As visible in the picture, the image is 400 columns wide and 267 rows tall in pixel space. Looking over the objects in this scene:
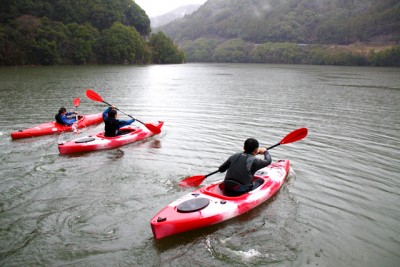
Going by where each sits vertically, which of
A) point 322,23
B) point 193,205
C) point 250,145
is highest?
point 322,23

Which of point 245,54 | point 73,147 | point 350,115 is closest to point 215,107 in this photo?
point 350,115

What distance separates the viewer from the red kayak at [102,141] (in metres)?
11.3

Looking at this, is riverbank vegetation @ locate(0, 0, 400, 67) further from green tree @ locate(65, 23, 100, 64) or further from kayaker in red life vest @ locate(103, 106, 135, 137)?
kayaker in red life vest @ locate(103, 106, 135, 137)

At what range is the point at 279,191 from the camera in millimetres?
8914

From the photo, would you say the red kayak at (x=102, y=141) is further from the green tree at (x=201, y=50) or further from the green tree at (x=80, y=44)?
the green tree at (x=201, y=50)

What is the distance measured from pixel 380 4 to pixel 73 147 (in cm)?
15594

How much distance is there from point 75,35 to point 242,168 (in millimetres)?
78237

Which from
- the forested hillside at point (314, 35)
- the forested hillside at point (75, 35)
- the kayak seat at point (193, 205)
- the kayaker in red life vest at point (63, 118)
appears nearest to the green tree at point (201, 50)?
the forested hillside at point (314, 35)

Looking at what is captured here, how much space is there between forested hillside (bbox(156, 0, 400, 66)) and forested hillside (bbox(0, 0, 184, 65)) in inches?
1871

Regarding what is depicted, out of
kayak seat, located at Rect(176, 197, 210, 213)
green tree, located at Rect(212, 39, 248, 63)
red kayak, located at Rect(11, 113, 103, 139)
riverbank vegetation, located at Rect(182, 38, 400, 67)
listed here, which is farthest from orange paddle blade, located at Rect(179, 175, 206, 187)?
green tree, located at Rect(212, 39, 248, 63)

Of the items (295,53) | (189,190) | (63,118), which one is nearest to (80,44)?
(63,118)

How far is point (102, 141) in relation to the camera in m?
12.0

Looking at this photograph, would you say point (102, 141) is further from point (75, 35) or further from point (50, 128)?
point (75, 35)

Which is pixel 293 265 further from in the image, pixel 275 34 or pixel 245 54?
pixel 275 34
